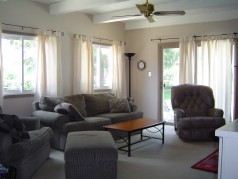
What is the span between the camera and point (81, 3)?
15.6 feet

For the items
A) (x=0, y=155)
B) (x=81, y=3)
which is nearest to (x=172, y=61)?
(x=81, y=3)

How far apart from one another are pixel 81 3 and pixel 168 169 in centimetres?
315

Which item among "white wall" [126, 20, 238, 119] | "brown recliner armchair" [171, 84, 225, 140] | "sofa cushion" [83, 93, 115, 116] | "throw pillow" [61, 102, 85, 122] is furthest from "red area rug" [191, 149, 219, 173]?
"white wall" [126, 20, 238, 119]

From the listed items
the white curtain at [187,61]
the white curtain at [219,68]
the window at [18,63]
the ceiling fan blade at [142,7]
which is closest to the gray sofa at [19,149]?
the window at [18,63]

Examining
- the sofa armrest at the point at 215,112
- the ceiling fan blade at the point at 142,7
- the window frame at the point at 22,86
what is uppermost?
the ceiling fan blade at the point at 142,7

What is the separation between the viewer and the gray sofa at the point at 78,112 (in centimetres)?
444

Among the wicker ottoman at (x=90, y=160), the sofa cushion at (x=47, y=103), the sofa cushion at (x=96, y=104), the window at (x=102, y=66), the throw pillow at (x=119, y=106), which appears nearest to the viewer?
the wicker ottoman at (x=90, y=160)

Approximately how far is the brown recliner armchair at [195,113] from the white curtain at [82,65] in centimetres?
197

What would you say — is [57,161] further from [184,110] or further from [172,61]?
[172,61]

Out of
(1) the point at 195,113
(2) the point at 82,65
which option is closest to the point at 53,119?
(2) the point at 82,65

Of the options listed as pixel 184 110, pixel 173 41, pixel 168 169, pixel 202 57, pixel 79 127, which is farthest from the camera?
pixel 173 41

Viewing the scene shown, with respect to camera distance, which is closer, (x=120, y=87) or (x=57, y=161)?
(x=57, y=161)

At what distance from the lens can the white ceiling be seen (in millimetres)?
4738

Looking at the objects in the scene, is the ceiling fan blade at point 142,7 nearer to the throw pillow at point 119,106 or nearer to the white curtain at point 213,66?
the throw pillow at point 119,106
